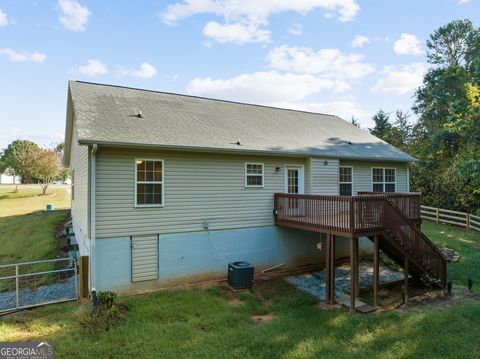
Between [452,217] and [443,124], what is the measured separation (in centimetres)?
611

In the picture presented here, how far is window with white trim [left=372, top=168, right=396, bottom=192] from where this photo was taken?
13.5 metres

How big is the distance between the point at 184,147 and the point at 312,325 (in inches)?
230

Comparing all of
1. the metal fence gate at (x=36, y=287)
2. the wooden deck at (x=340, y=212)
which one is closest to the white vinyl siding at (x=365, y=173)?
the wooden deck at (x=340, y=212)

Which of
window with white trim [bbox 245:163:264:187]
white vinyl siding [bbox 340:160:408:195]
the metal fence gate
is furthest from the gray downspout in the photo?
white vinyl siding [bbox 340:160:408:195]

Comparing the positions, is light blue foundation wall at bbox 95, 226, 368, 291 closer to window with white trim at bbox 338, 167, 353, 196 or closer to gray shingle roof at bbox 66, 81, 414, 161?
window with white trim at bbox 338, 167, 353, 196

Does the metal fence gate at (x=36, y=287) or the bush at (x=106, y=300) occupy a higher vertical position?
the bush at (x=106, y=300)

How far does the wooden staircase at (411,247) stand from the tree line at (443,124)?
20.7ft

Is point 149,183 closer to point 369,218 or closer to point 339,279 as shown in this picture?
point 369,218

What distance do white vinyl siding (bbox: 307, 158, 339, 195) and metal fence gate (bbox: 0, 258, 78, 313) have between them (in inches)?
331

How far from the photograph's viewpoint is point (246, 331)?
6.43 m

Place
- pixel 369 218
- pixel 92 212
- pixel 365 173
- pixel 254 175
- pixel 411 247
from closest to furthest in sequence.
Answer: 1. pixel 92 212
2. pixel 369 218
3. pixel 411 247
4. pixel 254 175
5. pixel 365 173

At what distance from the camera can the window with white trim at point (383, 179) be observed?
13508mm

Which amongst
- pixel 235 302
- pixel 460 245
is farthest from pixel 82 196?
pixel 460 245

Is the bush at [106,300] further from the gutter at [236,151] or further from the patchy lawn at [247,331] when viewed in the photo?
the gutter at [236,151]
